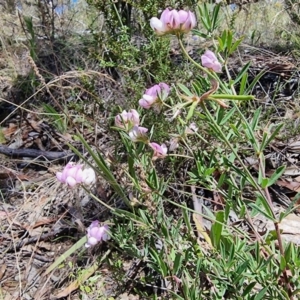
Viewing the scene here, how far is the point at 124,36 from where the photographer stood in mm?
1879

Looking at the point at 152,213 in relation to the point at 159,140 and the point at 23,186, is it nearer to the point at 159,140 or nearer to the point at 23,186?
the point at 159,140

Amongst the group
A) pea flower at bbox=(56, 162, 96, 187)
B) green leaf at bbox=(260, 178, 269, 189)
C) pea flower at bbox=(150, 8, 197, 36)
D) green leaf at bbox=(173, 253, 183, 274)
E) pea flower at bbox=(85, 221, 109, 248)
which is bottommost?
green leaf at bbox=(173, 253, 183, 274)

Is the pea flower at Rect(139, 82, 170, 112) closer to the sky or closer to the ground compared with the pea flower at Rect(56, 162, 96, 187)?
closer to the sky

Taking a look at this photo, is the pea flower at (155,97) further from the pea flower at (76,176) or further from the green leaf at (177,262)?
the green leaf at (177,262)

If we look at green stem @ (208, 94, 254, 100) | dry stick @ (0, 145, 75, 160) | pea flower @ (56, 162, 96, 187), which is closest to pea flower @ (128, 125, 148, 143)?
pea flower @ (56, 162, 96, 187)

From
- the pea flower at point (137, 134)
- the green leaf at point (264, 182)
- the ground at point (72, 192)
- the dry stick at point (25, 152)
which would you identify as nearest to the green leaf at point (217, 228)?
the green leaf at point (264, 182)

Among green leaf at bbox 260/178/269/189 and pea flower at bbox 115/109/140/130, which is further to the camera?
pea flower at bbox 115/109/140/130

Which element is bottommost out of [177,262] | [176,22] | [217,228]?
[177,262]

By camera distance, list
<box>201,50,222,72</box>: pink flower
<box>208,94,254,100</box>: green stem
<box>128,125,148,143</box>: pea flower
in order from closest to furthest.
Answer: <box>208,94,254,100</box>: green stem, <box>201,50,222,72</box>: pink flower, <box>128,125,148,143</box>: pea flower

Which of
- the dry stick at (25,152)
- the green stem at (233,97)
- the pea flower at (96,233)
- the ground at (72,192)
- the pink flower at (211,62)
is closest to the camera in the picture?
the green stem at (233,97)

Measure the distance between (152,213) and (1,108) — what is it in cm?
188

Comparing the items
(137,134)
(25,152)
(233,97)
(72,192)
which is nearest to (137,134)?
A: (137,134)

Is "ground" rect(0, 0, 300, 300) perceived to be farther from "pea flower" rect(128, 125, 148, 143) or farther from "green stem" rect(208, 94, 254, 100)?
"green stem" rect(208, 94, 254, 100)

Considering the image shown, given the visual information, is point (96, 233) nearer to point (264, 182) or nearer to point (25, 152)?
point (264, 182)
